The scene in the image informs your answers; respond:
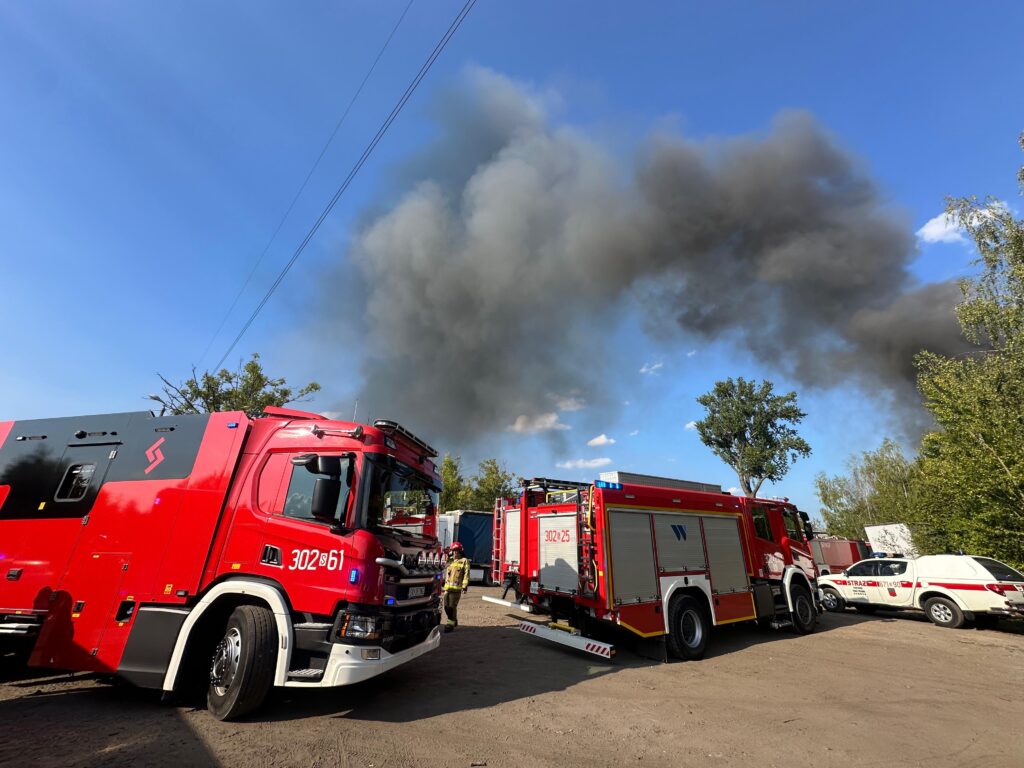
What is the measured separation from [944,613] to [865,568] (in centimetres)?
203

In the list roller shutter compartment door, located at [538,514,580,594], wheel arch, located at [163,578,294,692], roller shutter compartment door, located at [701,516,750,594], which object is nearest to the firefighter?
roller shutter compartment door, located at [538,514,580,594]

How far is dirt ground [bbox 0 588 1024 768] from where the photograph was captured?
4.09m

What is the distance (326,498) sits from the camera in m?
4.79

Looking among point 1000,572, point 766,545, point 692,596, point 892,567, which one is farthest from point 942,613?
point 692,596

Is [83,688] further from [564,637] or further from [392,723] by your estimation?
[564,637]

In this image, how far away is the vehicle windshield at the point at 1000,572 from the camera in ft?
37.3

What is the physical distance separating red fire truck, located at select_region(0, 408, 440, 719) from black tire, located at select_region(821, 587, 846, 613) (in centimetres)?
1484

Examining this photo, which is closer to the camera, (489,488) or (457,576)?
(457,576)

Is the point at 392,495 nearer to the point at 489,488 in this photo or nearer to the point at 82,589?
the point at 82,589

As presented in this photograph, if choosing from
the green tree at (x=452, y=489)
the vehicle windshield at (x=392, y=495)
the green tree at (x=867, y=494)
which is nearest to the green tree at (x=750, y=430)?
the green tree at (x=867, y=494)

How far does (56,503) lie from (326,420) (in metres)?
3.73

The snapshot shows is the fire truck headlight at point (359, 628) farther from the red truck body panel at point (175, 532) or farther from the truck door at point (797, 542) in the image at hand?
the truck door at point (797, 542)

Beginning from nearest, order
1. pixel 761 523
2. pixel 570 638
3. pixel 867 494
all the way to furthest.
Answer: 1. pixel 570 638
2. pixel 761 523
3. pixel 867 494

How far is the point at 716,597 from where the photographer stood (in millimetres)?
9062
